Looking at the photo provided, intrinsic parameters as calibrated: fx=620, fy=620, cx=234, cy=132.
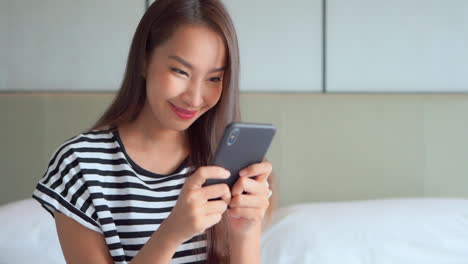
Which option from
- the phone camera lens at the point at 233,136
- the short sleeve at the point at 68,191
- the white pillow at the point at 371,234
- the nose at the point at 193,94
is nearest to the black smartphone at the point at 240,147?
the phone camera lens at the point at 233,136

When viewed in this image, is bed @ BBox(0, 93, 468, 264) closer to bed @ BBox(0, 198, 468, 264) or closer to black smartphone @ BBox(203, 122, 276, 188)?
bed @ BBox(0, 198, 468, 264)

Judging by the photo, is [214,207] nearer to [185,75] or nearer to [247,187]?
[247,187]

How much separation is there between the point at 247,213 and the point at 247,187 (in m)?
0.06

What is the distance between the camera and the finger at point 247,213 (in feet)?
3.61

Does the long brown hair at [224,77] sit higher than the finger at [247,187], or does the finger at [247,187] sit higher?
the long brown hair at [224,77]

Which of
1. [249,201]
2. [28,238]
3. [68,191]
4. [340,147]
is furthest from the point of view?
[340,147]

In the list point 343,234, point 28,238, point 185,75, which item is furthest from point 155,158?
point 343,234

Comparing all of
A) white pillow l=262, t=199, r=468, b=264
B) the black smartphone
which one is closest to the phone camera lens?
the black smartphone

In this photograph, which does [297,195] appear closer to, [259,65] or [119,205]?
[259,65]

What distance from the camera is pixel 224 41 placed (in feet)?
3.93

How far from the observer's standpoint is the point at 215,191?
1.03 meters

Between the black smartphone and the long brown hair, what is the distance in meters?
0.18

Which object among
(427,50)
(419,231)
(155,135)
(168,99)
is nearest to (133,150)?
(155,135)

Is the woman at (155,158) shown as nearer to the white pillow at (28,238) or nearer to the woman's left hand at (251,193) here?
the woman's left hand at (251,193)
